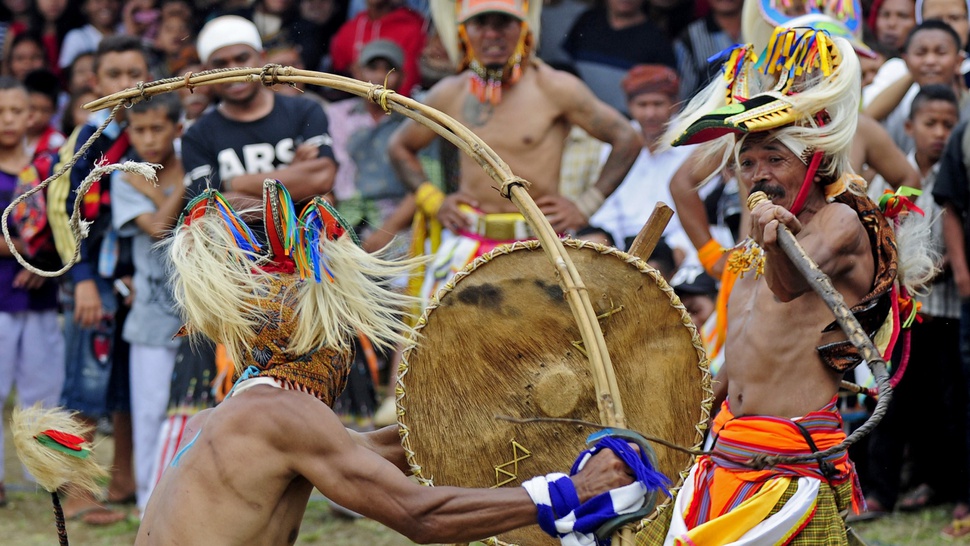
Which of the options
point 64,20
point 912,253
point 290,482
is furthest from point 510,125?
point 64,20

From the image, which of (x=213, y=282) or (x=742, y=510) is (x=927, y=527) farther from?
(x=213, y=282)

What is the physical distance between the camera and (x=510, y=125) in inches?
254

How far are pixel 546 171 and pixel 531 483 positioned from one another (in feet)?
11.9

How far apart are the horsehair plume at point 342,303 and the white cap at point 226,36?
11.5 ft

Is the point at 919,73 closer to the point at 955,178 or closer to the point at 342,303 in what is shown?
the point at 955,178

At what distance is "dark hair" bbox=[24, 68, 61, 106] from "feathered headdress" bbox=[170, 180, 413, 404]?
21.3 feet

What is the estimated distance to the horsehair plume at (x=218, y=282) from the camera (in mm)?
3199

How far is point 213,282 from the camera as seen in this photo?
10.5 feet

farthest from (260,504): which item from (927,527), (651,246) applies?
(927,527)

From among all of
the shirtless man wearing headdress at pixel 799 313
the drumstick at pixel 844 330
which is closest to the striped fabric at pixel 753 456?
the shirtless man wearing headdress at pixel 799 313

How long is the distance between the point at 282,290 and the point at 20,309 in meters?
4.54

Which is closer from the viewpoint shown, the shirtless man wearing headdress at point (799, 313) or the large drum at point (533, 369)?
the large drum at point (533, 369)

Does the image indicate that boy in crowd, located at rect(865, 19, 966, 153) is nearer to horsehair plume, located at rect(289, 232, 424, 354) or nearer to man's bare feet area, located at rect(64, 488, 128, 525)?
horsehair plume, located at rect(289, 232, 424, 354)

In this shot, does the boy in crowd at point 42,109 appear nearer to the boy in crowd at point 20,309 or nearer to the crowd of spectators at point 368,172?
the crowd of spectators at point 368,172
